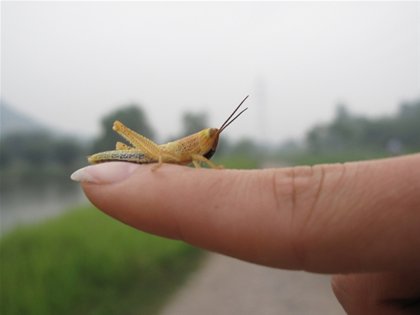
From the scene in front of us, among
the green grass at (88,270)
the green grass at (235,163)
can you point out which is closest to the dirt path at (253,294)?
the green grass at (88,270)

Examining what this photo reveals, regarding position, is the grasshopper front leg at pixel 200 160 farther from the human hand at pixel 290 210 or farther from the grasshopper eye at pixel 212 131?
the human hand at pixel 290 210

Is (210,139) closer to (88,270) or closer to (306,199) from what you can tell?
(306,199)

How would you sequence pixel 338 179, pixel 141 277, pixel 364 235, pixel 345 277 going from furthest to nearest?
pixel 141 277 → pixel 345 277 → pixel 338 179 → pixel 364 235

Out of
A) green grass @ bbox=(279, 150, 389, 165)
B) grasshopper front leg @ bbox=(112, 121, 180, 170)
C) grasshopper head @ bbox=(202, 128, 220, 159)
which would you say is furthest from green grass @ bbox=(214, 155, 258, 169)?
grasshopper head @ bbox=(202, 128, 220, 159)

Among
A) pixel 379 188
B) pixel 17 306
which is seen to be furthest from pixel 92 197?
pixel 17 306

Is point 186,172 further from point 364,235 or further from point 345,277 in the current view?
point 345,277

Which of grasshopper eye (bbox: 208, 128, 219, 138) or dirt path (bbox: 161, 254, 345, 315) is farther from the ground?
grasshopper eye (bbox: 208, 128, 219, 138)

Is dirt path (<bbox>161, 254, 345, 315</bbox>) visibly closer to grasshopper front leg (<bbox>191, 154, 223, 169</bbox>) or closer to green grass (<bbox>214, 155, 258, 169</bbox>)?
grasshopper front leg (<bbox>191, 154, 223, 169</bbox>)
